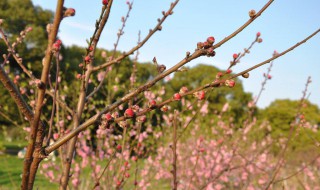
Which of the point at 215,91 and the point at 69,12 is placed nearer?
the point at 69,12

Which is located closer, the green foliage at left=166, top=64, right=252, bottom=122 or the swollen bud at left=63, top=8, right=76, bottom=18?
the swollen bud at left=63, top=8, right=76, bottom=18

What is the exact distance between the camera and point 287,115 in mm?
31344

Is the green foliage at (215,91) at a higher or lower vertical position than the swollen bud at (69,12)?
higher

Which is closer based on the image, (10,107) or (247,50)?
(247,50)

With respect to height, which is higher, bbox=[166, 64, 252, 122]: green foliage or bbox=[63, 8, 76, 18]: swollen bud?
bbox=[166, 64, 252, 122]: green foliage

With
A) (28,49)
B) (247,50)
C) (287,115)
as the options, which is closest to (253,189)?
(247,50)

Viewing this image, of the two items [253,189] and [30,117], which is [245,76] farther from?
[253,189]

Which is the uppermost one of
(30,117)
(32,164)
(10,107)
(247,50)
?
(10,107)

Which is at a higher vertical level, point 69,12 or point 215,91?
point 215,91

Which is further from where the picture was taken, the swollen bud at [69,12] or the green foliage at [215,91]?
the green foliage at [215,91]

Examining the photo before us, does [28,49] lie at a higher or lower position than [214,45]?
higher

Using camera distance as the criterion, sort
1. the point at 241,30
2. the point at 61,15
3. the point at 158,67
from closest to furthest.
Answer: the point at 61,15
the point at 241,30
the point at 158,67

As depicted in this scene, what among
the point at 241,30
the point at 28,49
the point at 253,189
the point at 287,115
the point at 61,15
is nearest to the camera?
the point at 61,15

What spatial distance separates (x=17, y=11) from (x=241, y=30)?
26.1 meters
